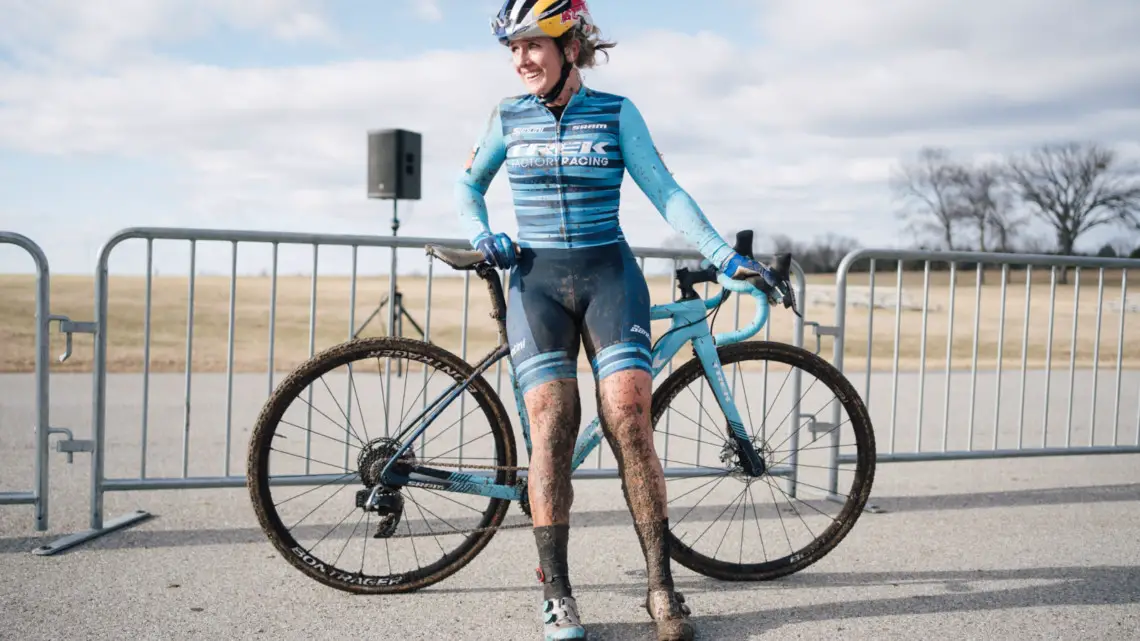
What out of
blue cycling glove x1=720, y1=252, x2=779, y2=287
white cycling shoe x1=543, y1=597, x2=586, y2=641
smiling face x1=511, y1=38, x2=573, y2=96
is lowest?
white cycling shoe x1=543, y1=597, x2=586, y2=641

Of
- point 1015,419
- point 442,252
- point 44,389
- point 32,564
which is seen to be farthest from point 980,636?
point 1015,419

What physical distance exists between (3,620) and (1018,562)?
4214mm

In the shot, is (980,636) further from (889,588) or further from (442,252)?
(442,252)

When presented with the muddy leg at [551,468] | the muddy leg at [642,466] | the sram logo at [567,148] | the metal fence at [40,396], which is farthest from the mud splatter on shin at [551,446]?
the metal fence at [40,396]

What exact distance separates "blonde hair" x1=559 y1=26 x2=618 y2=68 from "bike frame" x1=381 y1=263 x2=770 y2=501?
87 cm

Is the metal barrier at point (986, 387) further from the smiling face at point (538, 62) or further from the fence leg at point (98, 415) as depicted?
the fence leg at point (98, 415)

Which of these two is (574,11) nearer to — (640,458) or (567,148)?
(567,148)

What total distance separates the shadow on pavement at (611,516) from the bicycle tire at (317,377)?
0.25m

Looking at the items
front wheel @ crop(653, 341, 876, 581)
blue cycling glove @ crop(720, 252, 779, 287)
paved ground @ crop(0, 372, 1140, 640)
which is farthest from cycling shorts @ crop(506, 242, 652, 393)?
paved ground @ crop(0, 372, 1140, 640)

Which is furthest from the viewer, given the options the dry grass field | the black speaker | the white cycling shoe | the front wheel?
the dry grass field

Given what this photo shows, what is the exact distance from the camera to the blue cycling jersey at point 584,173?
350cm

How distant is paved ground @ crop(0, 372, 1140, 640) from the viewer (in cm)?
356

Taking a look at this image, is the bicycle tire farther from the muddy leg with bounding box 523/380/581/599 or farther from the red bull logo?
the red bull logo

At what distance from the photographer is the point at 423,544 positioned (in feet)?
15.2
